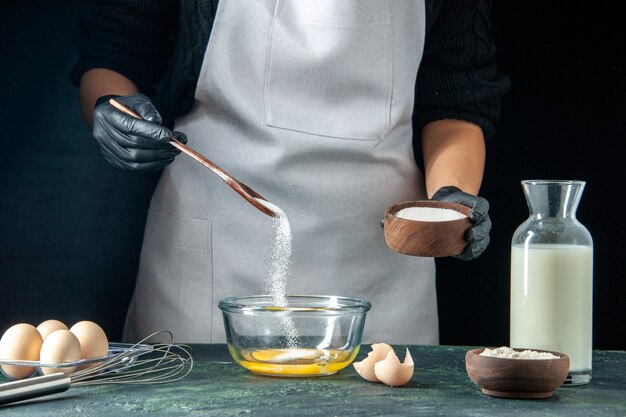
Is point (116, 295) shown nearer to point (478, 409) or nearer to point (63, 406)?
point (63, 406)

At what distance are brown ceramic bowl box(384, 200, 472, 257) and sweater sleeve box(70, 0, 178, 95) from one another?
0.65m

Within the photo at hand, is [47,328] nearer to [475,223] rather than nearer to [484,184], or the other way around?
[475,223]

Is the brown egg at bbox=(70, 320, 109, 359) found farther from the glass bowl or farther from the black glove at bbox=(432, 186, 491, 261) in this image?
the black glove at bbox=(432, 186, 491, 261)

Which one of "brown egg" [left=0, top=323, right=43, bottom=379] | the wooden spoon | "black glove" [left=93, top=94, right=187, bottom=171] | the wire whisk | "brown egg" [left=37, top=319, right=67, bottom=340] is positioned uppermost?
"black glove" [left=93, top=94, right=187, bottom=171]

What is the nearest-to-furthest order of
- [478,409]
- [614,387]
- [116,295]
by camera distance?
[478,409], [614,387], [116,295]

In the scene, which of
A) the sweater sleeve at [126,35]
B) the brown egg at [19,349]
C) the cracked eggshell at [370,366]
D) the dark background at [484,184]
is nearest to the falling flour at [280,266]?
the cracked eggshell at [370,366]

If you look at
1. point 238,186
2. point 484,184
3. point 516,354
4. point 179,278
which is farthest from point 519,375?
point 484,184

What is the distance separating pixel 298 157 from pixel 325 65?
0.18m

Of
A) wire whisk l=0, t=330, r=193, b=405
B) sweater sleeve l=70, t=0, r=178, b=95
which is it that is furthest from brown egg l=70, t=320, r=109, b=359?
sweater sleeve l=70, t=0, r=178, b=95

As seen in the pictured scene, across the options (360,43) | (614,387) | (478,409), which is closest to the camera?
(478,409)

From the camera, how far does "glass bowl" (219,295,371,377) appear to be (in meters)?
1.22

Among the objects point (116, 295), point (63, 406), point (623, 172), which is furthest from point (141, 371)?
point (623, 172)

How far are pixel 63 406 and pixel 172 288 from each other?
76cm

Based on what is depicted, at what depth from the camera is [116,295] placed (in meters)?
2.30
